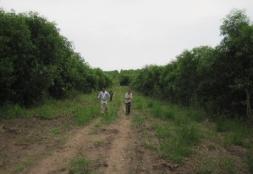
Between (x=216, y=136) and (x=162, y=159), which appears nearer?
(x=162, y=159)

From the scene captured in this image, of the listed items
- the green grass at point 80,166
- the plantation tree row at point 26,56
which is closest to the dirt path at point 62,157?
the green grass at point 80,166

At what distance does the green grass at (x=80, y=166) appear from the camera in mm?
9203

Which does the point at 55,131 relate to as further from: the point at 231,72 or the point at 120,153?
the point at 231,72

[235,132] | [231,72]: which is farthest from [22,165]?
[231,72]

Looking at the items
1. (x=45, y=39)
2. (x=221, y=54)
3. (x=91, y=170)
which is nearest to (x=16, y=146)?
(x=91, y=170)

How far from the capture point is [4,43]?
2102cm

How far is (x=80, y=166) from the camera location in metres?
9.63

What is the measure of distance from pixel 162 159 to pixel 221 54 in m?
10.0

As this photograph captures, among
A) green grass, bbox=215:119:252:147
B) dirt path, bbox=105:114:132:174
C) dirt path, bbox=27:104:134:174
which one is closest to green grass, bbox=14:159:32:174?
dirt path, bbox=27:104:134:174

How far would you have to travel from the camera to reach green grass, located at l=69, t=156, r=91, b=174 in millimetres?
9203

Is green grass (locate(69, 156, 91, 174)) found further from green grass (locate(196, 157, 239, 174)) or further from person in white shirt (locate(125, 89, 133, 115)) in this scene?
person in white shirt (locate(125, 89, 133, 115))

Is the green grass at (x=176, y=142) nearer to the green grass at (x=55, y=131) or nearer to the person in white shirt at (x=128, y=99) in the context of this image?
the green grass at (x=55, y=131)

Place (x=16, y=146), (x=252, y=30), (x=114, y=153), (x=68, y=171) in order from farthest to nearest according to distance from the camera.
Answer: (x=252, y=30), (x=16, y=146), (x=114, y=153), (x=68, y=171)

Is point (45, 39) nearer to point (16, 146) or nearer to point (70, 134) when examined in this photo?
point (70, 134)
